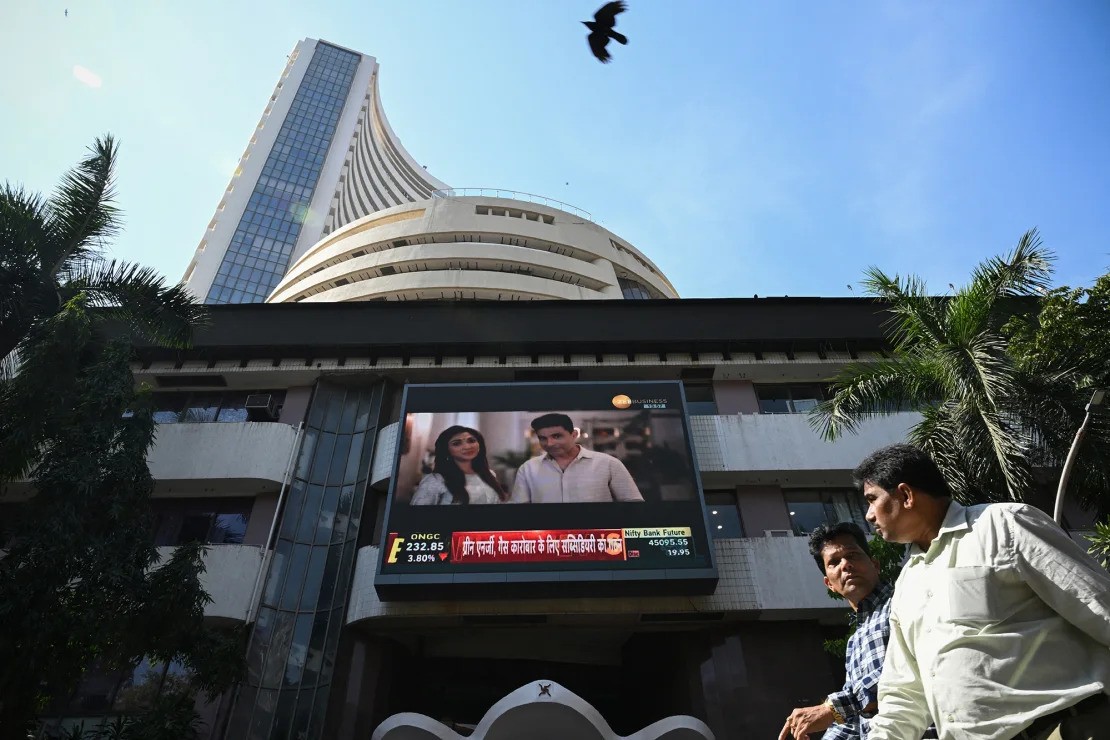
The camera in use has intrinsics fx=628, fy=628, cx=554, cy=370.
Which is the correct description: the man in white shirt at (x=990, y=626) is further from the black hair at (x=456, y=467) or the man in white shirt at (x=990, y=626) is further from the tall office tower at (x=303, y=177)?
the tall office tower at (x=303, y=177)

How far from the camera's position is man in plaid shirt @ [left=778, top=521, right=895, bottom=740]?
325 cm

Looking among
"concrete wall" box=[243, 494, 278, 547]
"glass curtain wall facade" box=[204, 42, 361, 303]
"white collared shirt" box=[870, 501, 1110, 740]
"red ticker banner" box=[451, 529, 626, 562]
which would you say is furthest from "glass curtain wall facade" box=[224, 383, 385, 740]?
"glass curtain wall facade" box=[204, 42, 361, 303]

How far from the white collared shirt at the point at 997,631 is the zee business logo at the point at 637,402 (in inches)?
481

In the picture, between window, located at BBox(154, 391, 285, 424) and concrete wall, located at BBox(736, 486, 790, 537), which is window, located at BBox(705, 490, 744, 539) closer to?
concrete wall, located at BBox(736, 486, 790, 537)

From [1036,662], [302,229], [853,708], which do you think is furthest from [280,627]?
[302,229]

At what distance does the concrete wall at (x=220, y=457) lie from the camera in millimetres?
14422

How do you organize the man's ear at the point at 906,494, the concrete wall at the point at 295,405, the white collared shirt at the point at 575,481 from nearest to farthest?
the man's ear at the point at 906,494
the white collared shirt at the point at 575,481
the concrete wall at the point at 295,405

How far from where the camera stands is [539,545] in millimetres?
12438

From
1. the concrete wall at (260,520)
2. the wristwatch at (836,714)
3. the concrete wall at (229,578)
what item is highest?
the concrete wall at (260,520)

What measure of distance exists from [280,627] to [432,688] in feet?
11.9

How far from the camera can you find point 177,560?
33.2 feet

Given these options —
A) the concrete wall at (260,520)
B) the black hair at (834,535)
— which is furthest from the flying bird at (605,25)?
the concrete wall at (260,520)

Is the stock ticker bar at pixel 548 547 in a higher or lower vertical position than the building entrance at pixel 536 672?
higher

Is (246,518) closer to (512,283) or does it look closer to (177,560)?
(177,560)
